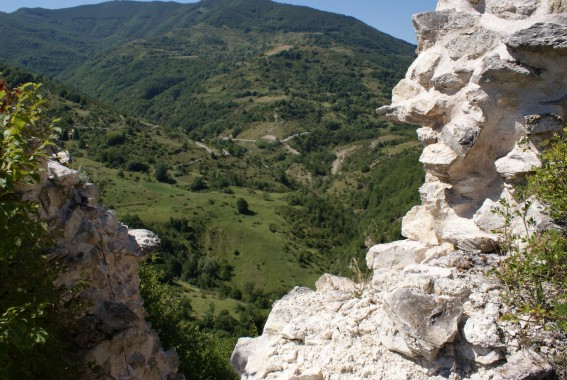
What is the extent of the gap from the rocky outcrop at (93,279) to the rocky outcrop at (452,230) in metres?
2.09

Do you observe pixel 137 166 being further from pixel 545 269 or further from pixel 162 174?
pixel 545 269

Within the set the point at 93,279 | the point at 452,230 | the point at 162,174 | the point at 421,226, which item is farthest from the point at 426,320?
the point at 162,174

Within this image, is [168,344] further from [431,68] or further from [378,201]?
[378,201]

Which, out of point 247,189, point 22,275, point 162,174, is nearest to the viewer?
point 22,275

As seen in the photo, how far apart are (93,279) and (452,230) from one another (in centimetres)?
597

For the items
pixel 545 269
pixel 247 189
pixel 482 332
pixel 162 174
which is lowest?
pixel 247 189

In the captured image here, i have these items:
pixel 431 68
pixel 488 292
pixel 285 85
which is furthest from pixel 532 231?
pixel 285 85

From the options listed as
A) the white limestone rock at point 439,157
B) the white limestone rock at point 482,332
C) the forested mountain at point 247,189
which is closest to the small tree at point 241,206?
the forested mountain at point 247,189

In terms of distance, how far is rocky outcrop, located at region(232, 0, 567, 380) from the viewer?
5.59 metres

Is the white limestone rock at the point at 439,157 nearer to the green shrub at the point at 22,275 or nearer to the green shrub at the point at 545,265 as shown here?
the green shrub at the point at 545,265

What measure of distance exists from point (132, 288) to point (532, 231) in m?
7.79

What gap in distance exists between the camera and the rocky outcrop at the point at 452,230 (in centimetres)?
559

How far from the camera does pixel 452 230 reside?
25.5 feet

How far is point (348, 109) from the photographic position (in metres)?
168
